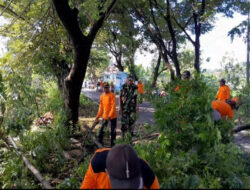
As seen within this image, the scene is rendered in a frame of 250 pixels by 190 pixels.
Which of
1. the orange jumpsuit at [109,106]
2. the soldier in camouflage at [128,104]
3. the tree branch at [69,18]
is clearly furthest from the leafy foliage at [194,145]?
the tree branch at [69,18]

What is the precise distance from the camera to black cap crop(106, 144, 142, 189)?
1833 mm

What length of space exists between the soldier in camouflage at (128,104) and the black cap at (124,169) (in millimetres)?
4323

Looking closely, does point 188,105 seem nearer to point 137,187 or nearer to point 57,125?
point 137,187

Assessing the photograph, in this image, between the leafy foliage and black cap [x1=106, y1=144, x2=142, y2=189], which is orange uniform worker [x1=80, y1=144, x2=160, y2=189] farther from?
the leafy foliage

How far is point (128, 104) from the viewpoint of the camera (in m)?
6.37

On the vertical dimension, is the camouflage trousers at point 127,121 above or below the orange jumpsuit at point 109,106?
below

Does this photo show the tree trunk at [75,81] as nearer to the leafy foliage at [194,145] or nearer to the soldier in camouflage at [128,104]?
the soldier in camouflage at [128,104]

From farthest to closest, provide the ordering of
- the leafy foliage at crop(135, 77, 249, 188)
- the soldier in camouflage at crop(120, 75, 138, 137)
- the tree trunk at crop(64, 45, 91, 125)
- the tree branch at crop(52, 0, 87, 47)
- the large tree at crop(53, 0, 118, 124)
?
1. the soldier in camouflage at crop(120, 75, 138, 137)
2. the tree trunk at crop(64, 45, 91, 125)
3. the large tree at crop(53, 0, 118, 124)
4. the tree branch at crop(52, 0, 87, 47)
5. the leafy foliage at crop(135, 77, 249, 188)

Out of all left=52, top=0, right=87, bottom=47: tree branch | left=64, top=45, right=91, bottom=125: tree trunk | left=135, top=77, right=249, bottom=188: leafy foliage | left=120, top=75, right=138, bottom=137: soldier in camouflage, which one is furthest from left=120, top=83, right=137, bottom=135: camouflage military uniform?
left=135, top=77, right=249, bottom=188: leafy foliage

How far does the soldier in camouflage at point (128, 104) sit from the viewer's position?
6285mm

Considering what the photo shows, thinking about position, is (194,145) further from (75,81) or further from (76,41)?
(75,81)

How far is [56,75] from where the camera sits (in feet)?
35.5

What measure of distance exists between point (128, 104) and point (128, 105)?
34 mm

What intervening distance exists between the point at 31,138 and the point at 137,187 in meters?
3.85
